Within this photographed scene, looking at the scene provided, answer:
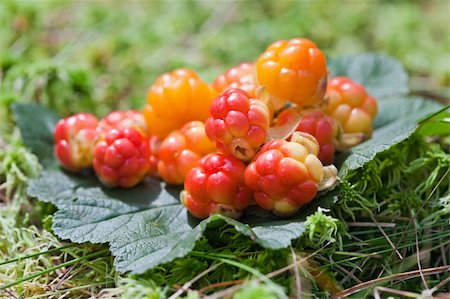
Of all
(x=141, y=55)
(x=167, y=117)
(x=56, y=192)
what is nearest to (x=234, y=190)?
(x=167, y=117)

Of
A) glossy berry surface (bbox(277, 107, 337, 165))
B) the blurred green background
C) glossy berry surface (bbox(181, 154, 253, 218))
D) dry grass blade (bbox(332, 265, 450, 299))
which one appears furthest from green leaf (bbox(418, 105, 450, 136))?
the blurred green background

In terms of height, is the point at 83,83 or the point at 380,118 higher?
the point at 83,83

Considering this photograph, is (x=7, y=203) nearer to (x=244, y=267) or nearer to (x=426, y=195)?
(x=244, y=267)

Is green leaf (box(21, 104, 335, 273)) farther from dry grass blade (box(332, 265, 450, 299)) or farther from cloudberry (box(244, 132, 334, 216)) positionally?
dry grass blade (box(332, 265, 450, 299))

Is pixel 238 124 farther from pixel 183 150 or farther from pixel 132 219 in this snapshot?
pixel 132 219

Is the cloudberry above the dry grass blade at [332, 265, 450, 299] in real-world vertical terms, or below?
above

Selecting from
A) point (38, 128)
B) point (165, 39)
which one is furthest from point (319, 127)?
point (165, 39)
